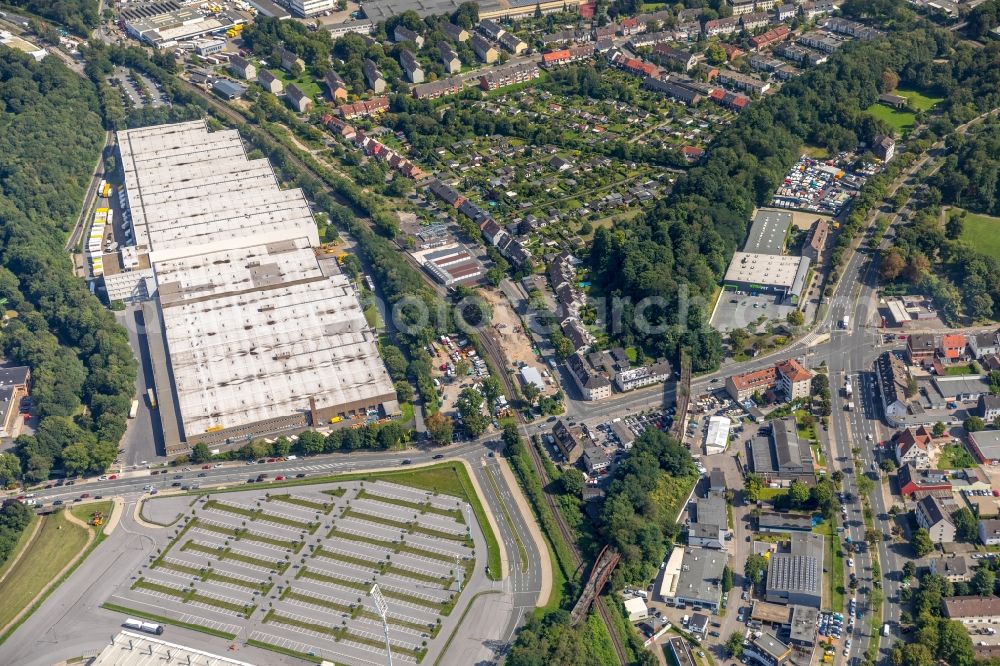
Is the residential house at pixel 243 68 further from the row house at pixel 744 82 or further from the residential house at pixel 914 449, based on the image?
the residential house at pixel 914 449

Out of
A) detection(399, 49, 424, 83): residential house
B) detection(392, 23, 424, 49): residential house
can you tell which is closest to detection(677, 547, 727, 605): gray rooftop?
detection(399, 49, 424, 83): residential house

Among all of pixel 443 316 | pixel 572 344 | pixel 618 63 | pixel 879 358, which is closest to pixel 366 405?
pixel 443 316

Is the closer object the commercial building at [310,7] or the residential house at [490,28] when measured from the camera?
the residential house at [490,28]

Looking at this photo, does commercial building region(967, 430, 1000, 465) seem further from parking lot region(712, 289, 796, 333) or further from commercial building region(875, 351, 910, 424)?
parking lot region(712, 289, 796, 333)

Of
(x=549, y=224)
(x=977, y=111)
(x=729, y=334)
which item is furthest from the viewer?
(x=977, y=111)

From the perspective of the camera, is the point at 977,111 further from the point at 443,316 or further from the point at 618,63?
the point at 443,316

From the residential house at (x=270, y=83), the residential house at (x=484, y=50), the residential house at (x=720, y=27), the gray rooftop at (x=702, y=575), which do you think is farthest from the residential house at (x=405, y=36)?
the gray rooftop at (x=702, y=575)
